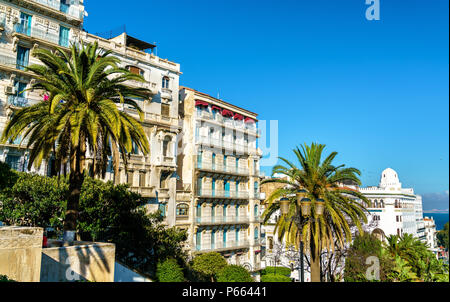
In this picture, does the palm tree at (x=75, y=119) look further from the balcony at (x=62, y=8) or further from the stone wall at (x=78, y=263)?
the balcony at (x=62, y=8)

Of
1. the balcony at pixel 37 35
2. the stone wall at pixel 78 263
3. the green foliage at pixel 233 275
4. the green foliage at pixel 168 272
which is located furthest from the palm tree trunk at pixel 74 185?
the green foliage at pixel 233 275

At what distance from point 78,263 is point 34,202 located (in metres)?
10.5

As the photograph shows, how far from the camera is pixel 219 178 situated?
154ft

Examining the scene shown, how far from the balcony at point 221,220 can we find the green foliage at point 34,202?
1955 cm

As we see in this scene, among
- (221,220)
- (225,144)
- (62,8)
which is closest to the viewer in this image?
(62,8)

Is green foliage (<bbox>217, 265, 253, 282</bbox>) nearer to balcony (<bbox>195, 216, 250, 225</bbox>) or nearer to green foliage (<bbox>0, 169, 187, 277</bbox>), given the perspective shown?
green foliage (<bbox>0, 169, 187, 277</bbox>)

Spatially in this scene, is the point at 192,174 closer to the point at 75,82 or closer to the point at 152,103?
the point at 152,103

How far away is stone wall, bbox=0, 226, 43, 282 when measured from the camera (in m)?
12.6

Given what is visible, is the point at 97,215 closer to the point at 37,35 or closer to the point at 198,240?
the point at 37,35

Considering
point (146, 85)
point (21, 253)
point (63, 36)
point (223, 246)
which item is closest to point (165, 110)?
point (146, 85)

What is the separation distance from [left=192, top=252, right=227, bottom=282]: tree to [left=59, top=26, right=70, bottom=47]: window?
22.7m

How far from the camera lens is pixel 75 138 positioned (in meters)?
15.9

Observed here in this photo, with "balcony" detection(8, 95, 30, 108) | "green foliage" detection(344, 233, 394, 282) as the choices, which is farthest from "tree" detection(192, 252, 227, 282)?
"balcony" detection(8, 95, 30, 108)

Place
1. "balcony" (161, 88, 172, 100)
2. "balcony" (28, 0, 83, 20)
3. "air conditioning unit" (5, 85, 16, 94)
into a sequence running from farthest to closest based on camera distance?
"balcony" (161, 88, 172, 100)
"balcony" (28, 0, 83, 20)
"air conditioning unit" (5, 85, 16, 94)
